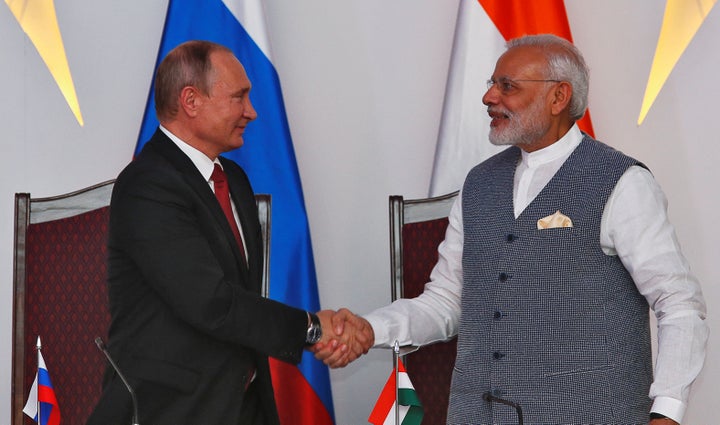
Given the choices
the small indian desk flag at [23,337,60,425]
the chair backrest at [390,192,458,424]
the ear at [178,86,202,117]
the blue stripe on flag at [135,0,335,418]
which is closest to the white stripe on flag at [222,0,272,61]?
the blue stripe on flag at [135,0,335,418]

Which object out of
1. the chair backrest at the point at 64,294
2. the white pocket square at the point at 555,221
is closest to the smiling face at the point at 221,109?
the chair backrest at the point at 64,294

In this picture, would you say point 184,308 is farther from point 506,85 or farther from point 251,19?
point 251,19

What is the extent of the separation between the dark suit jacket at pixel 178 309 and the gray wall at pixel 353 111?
1404 mm

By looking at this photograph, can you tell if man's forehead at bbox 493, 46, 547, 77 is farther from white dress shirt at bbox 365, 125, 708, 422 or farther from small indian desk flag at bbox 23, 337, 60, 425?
small indian desk flag at bbox 23, 337, 60, 425

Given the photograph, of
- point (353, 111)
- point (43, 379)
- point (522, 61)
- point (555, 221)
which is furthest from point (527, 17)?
point (43, 379)

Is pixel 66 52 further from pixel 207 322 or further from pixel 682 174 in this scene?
pixel 682 174

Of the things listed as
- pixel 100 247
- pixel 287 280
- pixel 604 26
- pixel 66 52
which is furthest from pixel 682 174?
pixel 66 52

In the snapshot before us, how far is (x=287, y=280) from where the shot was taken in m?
3.35

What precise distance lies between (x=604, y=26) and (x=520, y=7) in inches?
17.3

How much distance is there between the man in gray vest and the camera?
2.29 meters

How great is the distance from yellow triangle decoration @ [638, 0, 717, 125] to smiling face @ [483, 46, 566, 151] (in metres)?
1.26

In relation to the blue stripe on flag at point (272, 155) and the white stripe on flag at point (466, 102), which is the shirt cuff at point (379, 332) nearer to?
the blue stripe on flag at point (272, 155)

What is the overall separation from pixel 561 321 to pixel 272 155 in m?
1.44

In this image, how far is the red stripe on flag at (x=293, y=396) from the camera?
333 centimetres
